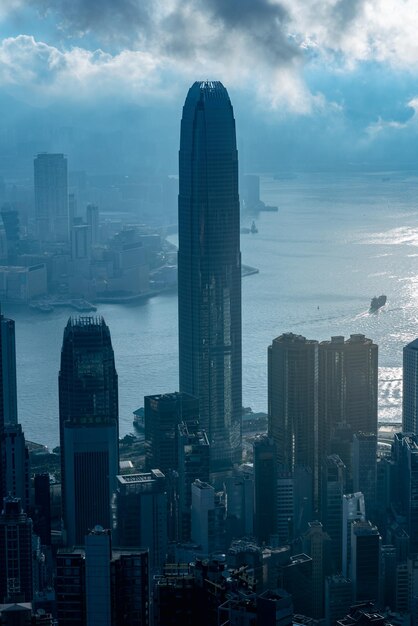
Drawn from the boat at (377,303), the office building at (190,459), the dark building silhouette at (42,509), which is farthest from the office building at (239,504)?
the boat at (377,303)

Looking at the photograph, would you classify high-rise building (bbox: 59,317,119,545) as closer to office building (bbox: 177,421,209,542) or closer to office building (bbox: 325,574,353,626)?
office building (bbox: 177,421,209,542)

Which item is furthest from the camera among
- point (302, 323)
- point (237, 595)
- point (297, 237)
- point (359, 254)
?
point (297, 237)

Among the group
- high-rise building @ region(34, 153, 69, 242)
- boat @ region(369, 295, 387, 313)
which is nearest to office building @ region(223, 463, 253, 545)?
boat @ region(369, 295, 387, 313)

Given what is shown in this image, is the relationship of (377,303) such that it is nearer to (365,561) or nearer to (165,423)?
(165,423)

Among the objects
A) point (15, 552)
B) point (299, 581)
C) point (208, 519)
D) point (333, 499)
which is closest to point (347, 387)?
point (333, 499)

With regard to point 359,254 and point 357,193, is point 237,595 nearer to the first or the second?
point 359,254

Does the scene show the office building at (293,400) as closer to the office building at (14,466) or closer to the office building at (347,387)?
the office building at (347,387)

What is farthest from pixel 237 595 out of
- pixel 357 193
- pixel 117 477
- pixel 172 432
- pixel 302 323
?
pixel 357 193
